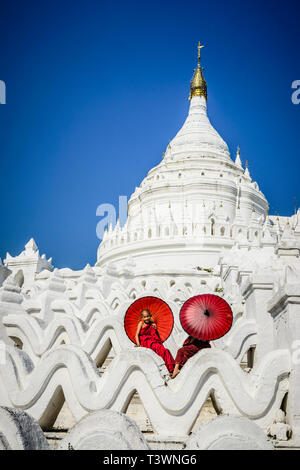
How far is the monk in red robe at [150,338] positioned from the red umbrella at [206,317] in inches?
16.1

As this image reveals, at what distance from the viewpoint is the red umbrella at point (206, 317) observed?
5.81 meters

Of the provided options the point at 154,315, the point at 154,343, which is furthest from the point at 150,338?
the point at 154,315

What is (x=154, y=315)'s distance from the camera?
20.6 ft

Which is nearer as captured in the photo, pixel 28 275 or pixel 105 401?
pixel 105 401

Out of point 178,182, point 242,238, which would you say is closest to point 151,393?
point 242,238

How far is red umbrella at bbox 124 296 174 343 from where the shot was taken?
620cm

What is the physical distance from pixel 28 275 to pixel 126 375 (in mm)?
25705

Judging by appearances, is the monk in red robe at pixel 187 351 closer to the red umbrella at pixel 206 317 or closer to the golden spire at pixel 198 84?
the red umbrella at pixel 206 317

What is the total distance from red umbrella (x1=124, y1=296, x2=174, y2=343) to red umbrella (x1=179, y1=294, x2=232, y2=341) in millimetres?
331

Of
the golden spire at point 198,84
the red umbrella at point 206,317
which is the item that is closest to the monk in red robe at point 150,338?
the red umbrella at point 206,317

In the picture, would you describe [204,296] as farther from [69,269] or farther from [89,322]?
[69,269]

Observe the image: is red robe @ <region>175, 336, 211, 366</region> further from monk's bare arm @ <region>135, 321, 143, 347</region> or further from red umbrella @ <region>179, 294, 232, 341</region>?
monk's bare arm @ <region>135, 321, 143, 347</region>

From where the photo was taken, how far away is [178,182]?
37438 mm
